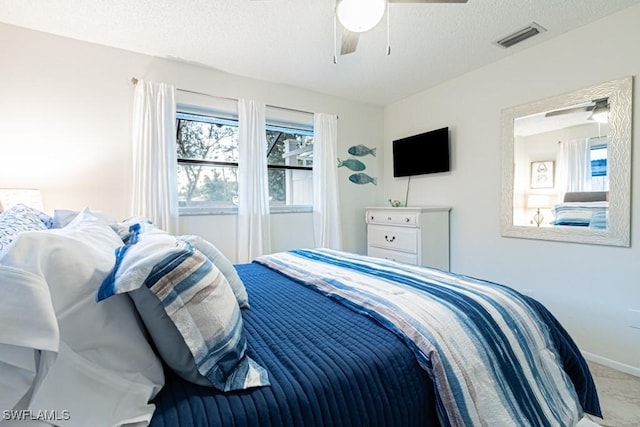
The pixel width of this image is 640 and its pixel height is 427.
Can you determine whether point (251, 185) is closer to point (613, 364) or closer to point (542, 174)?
point (542, 174)

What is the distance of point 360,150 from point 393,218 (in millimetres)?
1092

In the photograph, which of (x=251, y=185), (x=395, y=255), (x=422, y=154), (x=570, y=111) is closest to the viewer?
(x=570, y=111)

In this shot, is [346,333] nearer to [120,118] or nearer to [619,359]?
[619,359]

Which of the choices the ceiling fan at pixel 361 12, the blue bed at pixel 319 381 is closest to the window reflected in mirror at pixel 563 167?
the ceiling fan at pixel 361 12

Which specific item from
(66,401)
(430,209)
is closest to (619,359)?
(430,209)

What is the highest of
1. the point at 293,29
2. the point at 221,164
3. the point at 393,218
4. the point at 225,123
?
the point at 293,29

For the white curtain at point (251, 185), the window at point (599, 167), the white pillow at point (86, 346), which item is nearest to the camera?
the white pillow at point (86, 346)

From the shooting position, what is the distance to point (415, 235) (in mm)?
3045

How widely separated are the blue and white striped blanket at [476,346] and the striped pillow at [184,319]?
0.51m

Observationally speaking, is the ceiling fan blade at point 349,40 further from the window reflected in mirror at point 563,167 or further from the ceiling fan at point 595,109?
the ceiling fan at point 595,109

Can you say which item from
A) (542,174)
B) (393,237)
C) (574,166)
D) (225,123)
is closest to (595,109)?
(574,166)

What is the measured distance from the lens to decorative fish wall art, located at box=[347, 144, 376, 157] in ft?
12.6

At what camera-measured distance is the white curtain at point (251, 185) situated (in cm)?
301

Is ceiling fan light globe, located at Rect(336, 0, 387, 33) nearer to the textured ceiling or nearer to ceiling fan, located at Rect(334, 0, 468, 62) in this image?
ceiling fan, located at Rect(334, 0, 468, 62)
